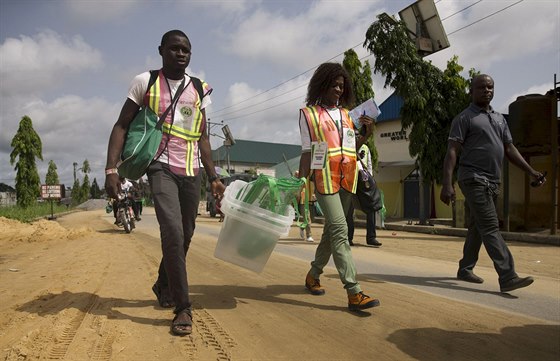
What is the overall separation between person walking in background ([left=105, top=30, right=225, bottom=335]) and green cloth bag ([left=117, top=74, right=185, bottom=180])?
49 mm

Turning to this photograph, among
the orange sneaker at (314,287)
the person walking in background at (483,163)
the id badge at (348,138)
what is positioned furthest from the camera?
the person walking in background at (483,163)

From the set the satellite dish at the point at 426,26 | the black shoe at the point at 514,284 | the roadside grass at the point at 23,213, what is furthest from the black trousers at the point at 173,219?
the roadside grass at the point at 23,213

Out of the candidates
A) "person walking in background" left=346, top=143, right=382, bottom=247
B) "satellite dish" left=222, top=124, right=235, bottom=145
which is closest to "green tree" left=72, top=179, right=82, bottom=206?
"satellite dish" left=222, top=124, right=235, bottom=145

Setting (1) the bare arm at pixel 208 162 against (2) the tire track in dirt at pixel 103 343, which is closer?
(2) the tire track in dirt at pixel 103 343

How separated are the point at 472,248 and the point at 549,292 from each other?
2.68 feet

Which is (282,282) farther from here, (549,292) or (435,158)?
(435,158)

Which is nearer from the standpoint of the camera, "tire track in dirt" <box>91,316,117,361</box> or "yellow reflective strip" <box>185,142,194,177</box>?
"tire track in dirt" <box>91,316,117,361</box>

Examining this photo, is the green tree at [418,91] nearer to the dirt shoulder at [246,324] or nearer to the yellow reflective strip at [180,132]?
the dirt shoulder at [246,324]

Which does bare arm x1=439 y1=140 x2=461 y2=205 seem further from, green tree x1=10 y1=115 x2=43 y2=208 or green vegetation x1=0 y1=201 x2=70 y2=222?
green tree x1=10 y1=115 x2=43 y2=208

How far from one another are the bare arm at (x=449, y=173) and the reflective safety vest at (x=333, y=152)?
1116 millimetres

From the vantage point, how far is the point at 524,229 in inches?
465

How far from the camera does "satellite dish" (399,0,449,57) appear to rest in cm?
1562

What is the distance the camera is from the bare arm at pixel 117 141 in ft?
10.8

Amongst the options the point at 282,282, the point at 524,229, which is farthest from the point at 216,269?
the point at 524,229
